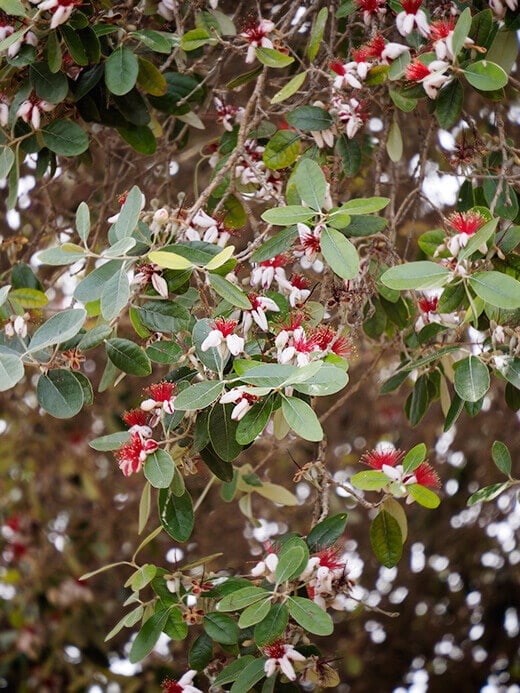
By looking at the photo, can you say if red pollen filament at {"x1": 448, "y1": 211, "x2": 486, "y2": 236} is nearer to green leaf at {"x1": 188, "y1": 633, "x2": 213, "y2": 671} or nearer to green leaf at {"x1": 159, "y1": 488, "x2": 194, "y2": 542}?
green leaf at {"x1": 159, "y1": 488, "x2": 194, "y2": 542}

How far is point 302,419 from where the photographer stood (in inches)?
34.3

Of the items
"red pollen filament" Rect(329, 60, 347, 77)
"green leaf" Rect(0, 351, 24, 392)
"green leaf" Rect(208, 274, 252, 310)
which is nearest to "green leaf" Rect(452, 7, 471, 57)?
"red pollen filament" Rect(329, 60, 347, 77)

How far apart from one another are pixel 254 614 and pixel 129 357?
315 millimetres

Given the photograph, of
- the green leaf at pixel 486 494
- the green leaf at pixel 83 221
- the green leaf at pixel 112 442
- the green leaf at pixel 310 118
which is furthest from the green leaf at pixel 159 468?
the green leaf at pixel 310 118

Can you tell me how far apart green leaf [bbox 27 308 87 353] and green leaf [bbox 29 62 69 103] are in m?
0.40

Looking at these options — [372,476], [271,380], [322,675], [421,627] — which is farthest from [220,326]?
[421,627]

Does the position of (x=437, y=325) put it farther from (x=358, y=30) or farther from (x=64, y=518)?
(x=64, y=518)

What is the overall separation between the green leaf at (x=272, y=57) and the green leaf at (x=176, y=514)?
21.8 inches

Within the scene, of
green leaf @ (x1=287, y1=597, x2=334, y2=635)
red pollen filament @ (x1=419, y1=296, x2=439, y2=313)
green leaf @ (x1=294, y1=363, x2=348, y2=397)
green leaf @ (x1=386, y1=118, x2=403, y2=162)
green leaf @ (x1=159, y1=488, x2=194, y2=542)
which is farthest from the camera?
green leaf @ (x1=386, y1=118, x2=403, y2=162)

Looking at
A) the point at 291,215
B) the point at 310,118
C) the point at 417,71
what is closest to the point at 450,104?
the point at 417,71

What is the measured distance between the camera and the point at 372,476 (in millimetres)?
992

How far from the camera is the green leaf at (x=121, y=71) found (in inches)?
47.4

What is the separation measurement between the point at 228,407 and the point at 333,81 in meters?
0.47

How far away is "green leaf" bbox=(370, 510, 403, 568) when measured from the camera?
113cm
